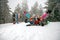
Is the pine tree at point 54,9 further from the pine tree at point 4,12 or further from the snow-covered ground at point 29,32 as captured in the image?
the pine tree at point 4,12

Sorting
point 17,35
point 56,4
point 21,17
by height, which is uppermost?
point 56,4

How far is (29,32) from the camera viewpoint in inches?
59.3

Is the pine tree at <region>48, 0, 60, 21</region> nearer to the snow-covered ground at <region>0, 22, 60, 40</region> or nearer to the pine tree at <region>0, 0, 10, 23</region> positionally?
the snow-covered ground at <region>0, 22, 60, 40</region>

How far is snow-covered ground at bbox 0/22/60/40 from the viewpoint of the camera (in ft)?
4.72

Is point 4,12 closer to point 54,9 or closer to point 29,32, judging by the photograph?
point 29,32

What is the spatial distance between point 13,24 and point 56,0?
0.38m

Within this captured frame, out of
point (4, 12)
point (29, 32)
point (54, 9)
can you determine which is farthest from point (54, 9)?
point (4, 12)

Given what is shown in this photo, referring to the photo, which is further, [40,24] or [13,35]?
[40,24]

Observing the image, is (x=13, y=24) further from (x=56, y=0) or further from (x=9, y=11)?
(x=56, y=0)

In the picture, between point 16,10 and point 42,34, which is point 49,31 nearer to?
point 42,34

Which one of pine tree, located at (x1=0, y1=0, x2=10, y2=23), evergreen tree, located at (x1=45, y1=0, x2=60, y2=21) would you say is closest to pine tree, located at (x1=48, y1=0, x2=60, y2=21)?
evergreen tree, located at (x1=45, y1=0, x2=60, y2=21)

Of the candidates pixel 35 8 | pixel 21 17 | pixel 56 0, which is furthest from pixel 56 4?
pixel 21 17

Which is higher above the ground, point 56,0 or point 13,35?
point 56,0

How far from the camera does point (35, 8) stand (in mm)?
1537
